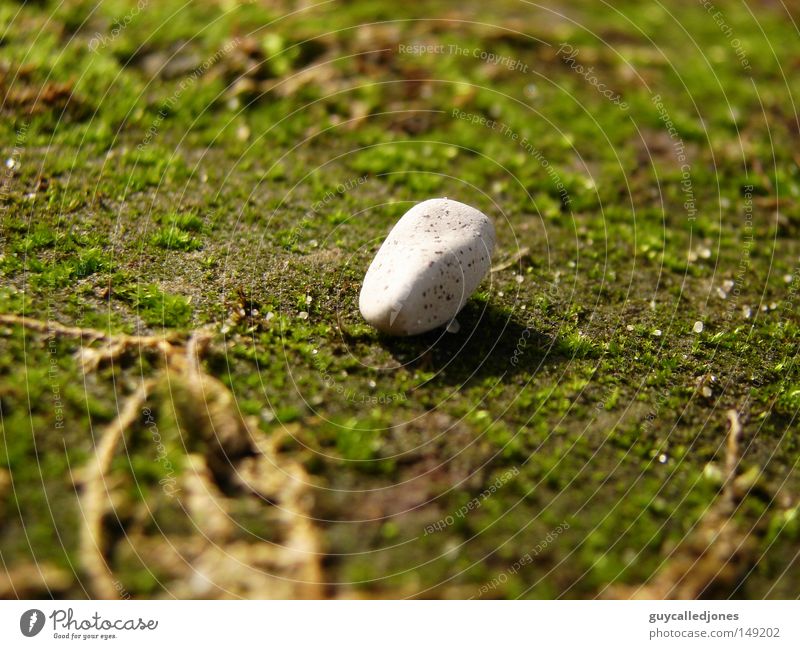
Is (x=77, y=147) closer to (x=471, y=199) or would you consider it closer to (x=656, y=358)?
(x=471, y=199)

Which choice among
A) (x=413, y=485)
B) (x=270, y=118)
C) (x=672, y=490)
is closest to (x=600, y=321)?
(x=672, y=490)

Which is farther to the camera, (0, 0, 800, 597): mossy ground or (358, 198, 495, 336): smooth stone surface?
(358, 198, 495, 336): smooth stone surface

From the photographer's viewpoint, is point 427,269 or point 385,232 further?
point 385,232

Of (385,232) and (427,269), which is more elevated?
(385,232)

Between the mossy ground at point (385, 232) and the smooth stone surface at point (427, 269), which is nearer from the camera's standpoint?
the mossy ground at point (385, 232)
